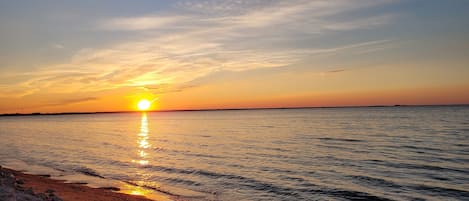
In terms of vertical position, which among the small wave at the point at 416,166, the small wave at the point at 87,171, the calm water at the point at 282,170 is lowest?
the small wave at the point at 87,171

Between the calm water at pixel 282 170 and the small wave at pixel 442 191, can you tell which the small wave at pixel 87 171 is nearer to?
the calm water at pixel 282 170

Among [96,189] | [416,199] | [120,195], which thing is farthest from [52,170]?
[416,199]

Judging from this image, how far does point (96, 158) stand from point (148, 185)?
15.3m

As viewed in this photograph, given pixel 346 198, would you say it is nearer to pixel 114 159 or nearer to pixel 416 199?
pixel 416 199

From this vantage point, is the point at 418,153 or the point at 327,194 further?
the point at 418,153

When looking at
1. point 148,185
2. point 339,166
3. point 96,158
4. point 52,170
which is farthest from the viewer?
point 96,158

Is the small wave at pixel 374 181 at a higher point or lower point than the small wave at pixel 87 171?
higher

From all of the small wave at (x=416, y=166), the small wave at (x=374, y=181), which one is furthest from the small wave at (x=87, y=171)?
the small wave at (x=416, y=166)

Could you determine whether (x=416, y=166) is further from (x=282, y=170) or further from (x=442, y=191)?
(x=282, y=170)

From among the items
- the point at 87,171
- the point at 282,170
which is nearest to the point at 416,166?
the point at 282,170

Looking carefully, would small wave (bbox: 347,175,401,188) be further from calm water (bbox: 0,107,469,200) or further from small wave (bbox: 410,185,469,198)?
small wave (bbox: 410,185,469,198)

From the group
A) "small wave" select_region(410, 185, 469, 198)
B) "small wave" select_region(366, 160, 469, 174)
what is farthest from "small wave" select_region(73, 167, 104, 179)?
"small wave" select_region(366, 160, 469, 174)

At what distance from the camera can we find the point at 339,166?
26406 millimetres

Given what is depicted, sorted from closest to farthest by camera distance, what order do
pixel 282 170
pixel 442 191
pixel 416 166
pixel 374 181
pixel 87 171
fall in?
pixel 442 191, pixel 374 181, pixel 282 170, pixel 416 166, pixel 87 171
